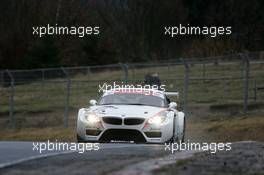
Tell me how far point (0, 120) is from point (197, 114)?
26.2 ft

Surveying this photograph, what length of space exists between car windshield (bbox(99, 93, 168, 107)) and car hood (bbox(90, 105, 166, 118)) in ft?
2.57

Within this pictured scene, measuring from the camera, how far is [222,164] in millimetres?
11219

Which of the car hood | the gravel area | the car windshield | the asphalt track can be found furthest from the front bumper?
the gravel area

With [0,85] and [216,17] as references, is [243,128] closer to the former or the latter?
[0,85]

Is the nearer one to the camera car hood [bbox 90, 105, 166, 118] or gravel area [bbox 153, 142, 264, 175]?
gravel area [bbox 153, 142, 264, 175]

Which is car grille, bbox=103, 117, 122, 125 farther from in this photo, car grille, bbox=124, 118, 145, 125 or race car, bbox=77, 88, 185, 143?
car grille, bbox=124, 118, 145, 125

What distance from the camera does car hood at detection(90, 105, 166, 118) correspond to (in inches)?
680

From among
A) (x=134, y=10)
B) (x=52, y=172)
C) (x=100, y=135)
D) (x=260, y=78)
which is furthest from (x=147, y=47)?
(x=52, y=172)

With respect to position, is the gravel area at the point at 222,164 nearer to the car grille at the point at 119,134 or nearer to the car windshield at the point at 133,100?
the car grille at the point at 119,134

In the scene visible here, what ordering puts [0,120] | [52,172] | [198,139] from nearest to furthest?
[52,172] < [198,139] < [0,120]

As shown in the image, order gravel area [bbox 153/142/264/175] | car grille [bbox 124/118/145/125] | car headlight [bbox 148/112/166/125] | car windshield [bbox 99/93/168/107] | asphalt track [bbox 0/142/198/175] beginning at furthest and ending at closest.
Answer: car windshield [bbox 99/93/168/107] < car headlight [bbox 148/112/166/125] < car grille [bbox 124/118/145/125] < asphalt track [bbox 0/142/198/175] < gravel area [bbox 153/142/264/175]

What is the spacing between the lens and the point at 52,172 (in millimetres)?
10352

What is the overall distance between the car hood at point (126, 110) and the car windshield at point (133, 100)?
0.78m

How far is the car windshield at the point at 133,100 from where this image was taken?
19031 millimetres
